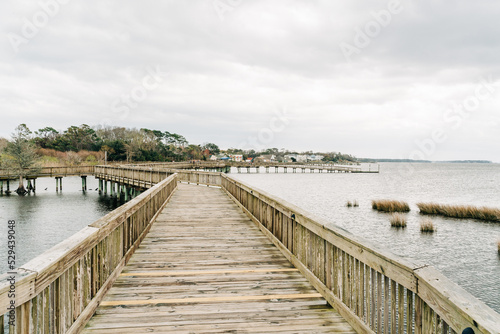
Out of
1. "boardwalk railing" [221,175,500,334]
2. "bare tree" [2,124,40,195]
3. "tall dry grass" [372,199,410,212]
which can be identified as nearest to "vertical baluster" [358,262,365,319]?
"boardwalk railing" [221,175,500,334]

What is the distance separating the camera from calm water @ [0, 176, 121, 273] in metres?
16.8

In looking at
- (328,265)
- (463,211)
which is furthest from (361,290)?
(463,211)

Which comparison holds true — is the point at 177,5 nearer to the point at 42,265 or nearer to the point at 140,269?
the point at 140,269

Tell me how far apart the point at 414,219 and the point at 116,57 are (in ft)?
116

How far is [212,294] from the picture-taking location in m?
3.97

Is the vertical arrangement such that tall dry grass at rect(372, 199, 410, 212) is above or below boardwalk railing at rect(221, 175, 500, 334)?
below

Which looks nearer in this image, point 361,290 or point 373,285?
point 373,285

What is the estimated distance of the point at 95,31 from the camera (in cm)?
2673

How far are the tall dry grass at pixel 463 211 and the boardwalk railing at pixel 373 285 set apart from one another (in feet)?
80.4

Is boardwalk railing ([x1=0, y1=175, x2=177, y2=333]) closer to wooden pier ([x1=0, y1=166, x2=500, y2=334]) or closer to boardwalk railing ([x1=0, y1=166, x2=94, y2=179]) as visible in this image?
wooden pier ([x1=0, y1=166, x2=500, y2=334])

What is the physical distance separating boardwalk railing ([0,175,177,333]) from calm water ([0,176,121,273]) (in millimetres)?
12939

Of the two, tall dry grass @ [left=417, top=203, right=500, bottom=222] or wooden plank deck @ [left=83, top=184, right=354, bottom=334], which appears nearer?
wooden plank deck @ [left=83, top=184, right=354, bottom=334]

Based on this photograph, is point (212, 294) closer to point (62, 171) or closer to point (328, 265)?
point (328, 265)

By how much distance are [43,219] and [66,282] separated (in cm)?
2623
